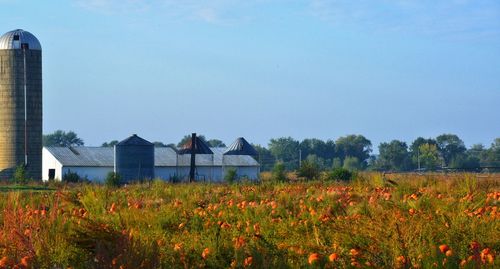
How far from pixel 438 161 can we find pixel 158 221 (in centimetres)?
11273

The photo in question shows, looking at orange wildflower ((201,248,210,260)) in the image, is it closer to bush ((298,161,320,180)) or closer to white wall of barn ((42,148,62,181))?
bush ((298,161,320,180))

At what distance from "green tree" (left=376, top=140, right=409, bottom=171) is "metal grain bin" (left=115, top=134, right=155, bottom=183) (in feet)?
237

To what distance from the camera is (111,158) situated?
64312 mm

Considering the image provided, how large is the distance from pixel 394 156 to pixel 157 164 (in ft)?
236

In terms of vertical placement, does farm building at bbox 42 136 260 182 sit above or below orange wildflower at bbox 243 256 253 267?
above

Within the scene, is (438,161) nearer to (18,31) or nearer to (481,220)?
(18,31)

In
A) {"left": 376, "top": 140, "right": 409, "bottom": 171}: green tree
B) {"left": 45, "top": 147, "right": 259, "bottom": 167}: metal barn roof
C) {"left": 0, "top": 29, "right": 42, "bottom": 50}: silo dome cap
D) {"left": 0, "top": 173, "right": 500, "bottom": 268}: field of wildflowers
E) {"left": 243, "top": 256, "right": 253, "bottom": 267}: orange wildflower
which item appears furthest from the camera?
{"left": 376, "top": 140, "right": 409, "bottom": 171}: green tree

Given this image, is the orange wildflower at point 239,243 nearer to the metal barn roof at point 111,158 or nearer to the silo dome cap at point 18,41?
the silo dome cap at point 18,41

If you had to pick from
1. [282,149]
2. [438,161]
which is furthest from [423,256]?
[282,149]

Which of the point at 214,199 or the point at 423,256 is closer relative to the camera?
the point at 423,256

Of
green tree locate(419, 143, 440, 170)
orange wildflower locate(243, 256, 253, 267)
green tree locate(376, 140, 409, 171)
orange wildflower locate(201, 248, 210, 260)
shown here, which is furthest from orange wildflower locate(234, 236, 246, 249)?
green tree locate(376, 140, 409, 171)

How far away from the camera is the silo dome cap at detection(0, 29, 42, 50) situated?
173ft

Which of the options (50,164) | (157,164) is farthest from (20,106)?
(157,164)

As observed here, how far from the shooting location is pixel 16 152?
52.4 meters
